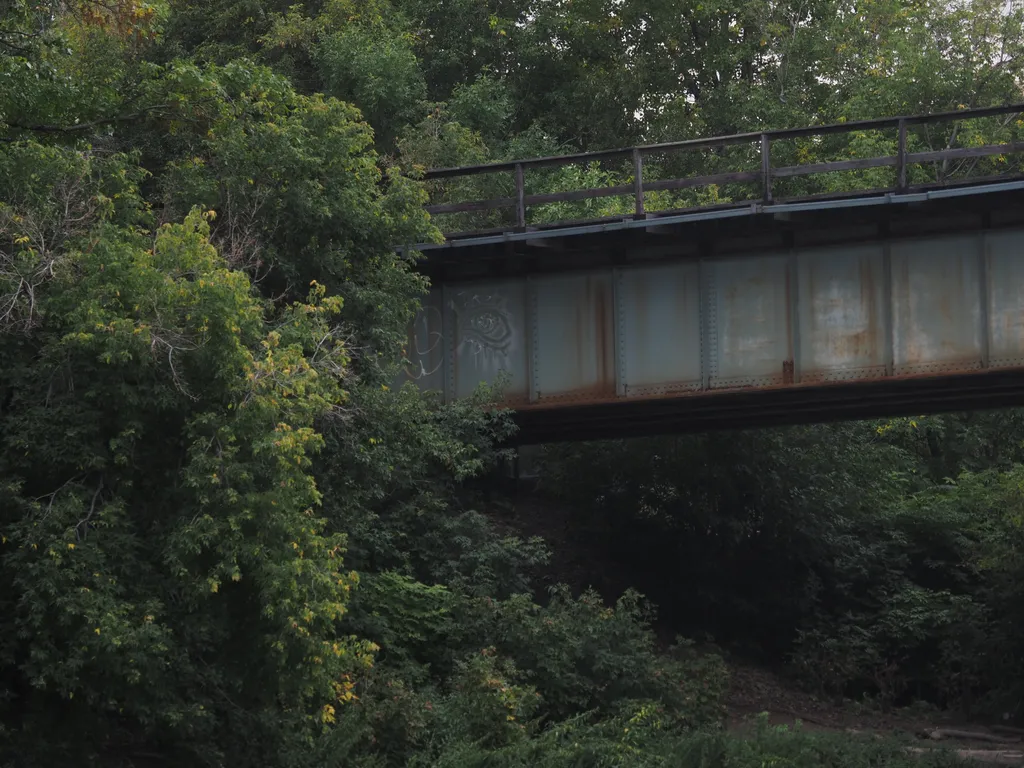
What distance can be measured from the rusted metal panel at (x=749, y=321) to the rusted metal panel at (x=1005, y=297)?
3144mm

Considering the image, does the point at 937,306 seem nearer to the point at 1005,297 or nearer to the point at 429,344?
the point at 1005,297

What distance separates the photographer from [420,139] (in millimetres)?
29625

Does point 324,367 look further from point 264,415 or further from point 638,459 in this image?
point 638,459

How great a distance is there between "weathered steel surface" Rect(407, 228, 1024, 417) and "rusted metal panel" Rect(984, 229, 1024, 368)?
0.02 meters

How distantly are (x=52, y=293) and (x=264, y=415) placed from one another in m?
Result: 2.81

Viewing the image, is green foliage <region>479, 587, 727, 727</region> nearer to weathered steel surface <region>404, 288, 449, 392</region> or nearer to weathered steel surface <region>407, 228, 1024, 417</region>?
weathered steel surface <region>407, 228, 1024, 417</region>

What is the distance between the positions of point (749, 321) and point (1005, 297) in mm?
4036

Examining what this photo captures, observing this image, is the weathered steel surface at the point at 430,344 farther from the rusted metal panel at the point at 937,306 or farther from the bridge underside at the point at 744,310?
the rusted metal panel at the point at 937,306

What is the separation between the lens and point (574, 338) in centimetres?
2300

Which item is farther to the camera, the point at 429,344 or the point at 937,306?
the point at 429,344

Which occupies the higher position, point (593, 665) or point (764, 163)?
point (764, 163)

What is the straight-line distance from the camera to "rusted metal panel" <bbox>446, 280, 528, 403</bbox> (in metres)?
23.3

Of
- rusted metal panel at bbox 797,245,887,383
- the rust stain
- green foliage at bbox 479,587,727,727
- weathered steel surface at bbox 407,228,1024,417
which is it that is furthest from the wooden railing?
green foliage at bbox 479,587,727,727

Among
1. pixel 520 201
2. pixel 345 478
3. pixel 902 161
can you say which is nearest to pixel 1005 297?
pixel 902 161
